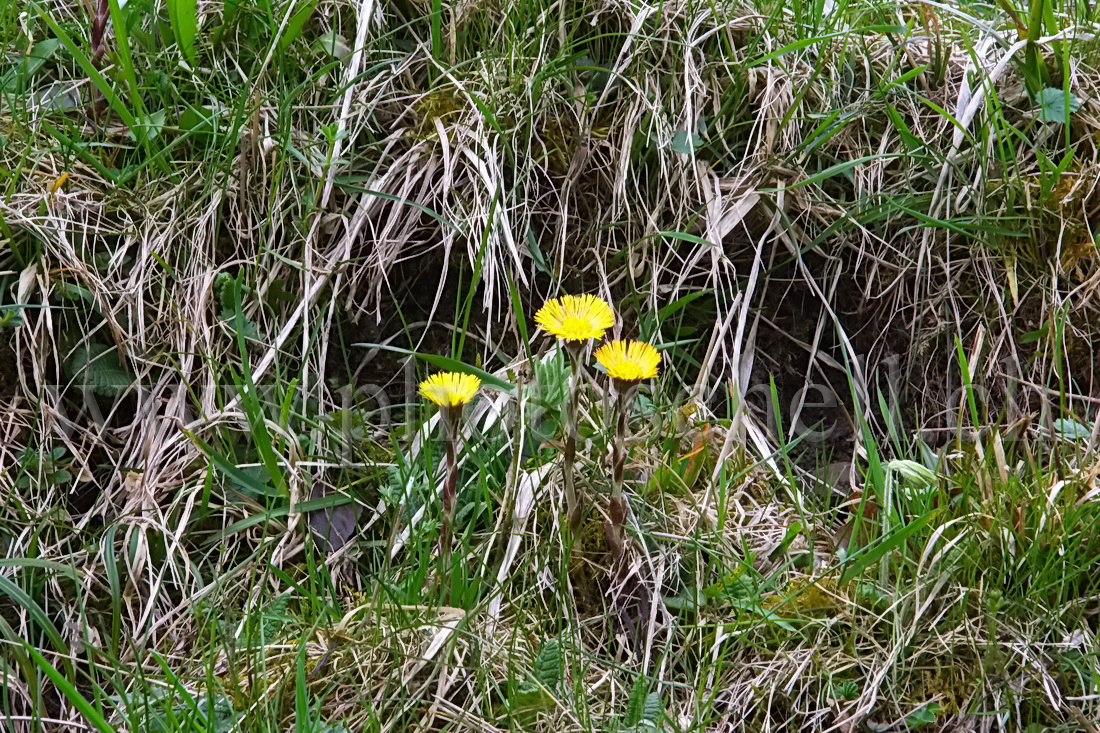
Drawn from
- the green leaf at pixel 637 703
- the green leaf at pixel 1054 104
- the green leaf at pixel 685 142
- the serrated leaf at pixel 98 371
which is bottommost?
the green leaf at pixel 637 703

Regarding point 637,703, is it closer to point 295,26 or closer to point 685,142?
point 685,142

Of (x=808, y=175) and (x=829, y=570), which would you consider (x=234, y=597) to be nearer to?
(x=829, y=570)

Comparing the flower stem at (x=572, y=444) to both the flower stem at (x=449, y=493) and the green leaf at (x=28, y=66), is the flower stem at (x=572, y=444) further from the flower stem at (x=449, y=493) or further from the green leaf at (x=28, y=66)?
the green leaf at (x=28, y=66)

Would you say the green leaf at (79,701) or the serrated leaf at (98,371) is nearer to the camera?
the green leaf at (79,701)

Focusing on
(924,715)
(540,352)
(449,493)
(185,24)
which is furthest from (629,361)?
(185,24)

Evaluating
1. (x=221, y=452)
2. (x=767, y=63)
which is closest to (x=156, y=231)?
(x=221, y=452)

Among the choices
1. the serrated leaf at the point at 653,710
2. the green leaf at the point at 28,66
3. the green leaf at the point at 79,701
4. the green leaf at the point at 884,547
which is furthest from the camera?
the green leaf at the point at 28,66

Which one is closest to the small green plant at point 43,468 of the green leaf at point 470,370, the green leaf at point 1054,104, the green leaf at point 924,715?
the green leaf at point 470,370

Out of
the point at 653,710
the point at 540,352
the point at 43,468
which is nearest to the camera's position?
the point at 653,710
